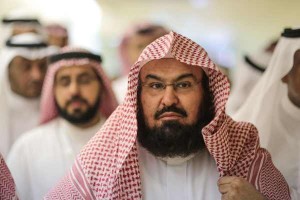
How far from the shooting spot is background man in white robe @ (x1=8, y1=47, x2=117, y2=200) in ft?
13.3

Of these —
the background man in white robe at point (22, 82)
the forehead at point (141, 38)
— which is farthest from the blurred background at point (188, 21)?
the background man in white robe at point (22, 82)

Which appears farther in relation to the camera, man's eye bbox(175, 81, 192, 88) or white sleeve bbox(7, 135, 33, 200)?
white sleeve bbox(7, 135, 33, 200)

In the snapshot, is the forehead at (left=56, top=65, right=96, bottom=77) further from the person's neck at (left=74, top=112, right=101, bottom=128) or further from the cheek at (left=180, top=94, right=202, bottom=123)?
the cheek at (left=180, top=94, right=202, bottom=123)

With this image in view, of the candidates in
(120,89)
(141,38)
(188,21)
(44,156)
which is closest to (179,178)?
(44,156)

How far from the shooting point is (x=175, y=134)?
2.92 metres

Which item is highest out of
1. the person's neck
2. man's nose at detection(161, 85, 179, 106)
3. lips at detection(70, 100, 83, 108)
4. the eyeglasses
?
the eyeglasses

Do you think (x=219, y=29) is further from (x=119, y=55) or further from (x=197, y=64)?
(x=197, y=64)

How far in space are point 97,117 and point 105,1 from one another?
6257 mm

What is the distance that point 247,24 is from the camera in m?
10.1

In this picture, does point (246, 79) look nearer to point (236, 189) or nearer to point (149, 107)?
point (149, 107)

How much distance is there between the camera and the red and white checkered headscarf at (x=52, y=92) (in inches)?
174

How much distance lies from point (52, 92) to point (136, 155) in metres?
1.81

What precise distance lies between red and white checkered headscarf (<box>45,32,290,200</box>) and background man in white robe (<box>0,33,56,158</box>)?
2.26 metres

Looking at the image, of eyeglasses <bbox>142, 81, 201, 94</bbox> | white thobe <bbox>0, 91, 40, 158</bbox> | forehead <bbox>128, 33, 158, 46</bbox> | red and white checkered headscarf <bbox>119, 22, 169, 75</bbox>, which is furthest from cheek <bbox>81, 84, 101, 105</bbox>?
red and white checkered headscarf <bbox>119, 22, 169, 75</bbox>
